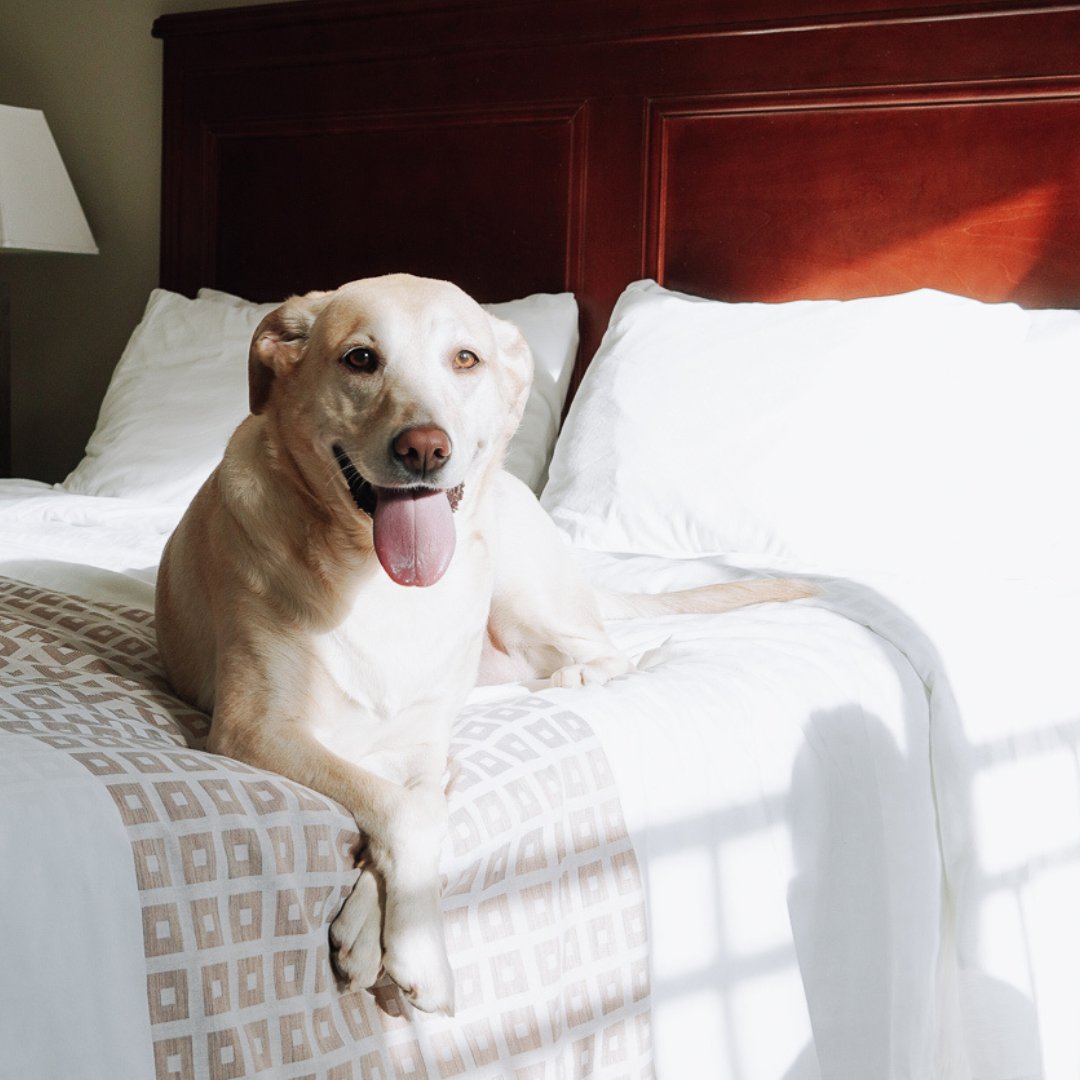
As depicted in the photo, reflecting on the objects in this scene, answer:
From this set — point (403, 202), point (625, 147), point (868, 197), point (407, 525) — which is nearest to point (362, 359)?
point (407, 525)

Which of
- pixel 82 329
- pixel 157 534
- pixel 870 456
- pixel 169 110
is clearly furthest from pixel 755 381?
pixel 82 329

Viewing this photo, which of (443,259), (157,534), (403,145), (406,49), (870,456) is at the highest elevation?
(406,49)

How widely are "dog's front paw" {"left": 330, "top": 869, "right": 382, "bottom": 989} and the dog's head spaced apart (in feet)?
1.04

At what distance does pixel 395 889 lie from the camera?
1.07 metres

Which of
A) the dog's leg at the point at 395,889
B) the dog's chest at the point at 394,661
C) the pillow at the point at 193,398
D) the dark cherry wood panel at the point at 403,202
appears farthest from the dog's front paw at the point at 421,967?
the dark cherry wood panel at the point at 403,202

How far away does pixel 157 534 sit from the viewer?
2393mm

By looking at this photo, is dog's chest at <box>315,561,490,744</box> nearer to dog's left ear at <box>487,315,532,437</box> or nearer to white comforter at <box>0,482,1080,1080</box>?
white comforter at <box>0,482,1080,1080</box>

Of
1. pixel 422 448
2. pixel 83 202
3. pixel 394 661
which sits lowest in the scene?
pixel 394 661

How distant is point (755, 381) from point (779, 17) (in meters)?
0.87

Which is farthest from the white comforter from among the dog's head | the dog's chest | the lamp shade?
the lamp shade

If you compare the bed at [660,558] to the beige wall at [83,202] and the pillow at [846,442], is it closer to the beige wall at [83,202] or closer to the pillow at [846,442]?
the pillow at [846,442]

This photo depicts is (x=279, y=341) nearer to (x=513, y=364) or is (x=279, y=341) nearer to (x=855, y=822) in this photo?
(x=513, y=364)

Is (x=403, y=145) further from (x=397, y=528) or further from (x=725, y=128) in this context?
(x=397, y=528)

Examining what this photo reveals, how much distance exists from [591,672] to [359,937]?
1.96 feet
